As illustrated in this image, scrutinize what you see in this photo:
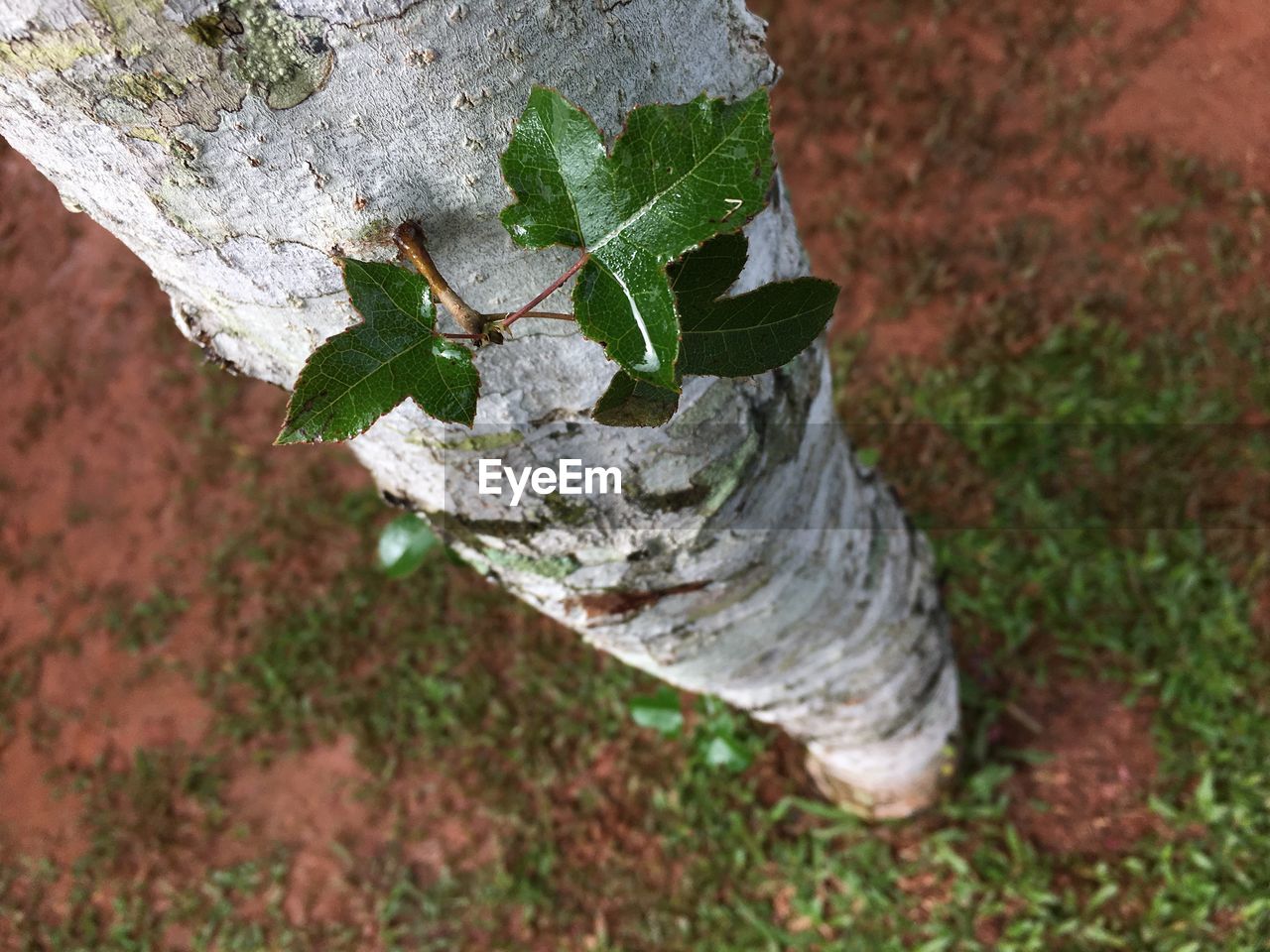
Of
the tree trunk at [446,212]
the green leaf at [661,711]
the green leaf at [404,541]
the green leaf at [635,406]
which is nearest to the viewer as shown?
the tree trunk at [446,212]

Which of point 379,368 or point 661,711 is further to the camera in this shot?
point 661,711

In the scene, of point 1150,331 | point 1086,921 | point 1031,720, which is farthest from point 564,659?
point 1150,331

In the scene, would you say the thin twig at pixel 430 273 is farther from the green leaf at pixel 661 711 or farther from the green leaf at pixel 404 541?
the green leaf at pixel 661 711

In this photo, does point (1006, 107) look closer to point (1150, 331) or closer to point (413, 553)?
point (1150, 331)

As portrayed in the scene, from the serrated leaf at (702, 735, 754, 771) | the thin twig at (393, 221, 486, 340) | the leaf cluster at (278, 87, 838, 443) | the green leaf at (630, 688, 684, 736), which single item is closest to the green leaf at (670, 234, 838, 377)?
the leaf cluster at (278, 87, 838, 443)

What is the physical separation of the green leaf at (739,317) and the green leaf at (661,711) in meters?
1.67

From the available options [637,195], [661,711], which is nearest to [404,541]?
[661,711]

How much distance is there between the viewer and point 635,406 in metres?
0.58

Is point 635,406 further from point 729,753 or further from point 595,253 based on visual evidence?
point 729,753

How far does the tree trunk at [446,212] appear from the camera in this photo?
441 millimetres

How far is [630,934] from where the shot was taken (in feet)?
8.29

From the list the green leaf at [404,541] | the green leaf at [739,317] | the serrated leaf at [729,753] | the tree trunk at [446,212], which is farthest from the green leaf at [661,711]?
the green leaf at [739,317]

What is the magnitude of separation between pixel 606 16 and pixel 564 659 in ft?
8.46

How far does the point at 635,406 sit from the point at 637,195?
0.43 ft
